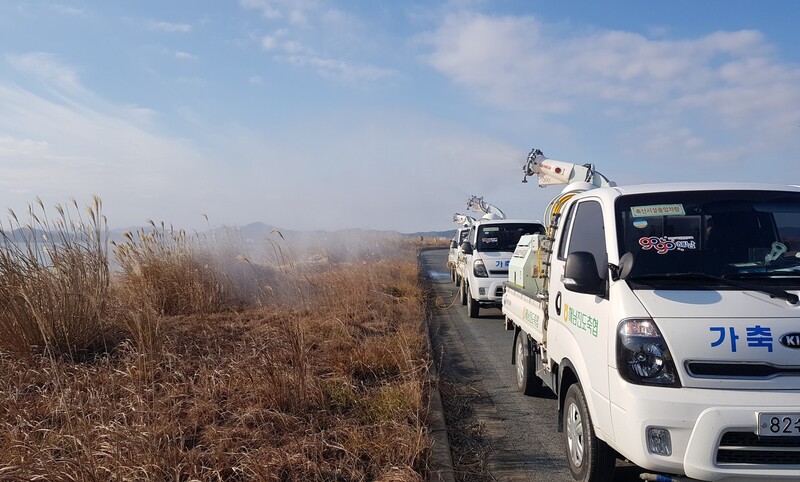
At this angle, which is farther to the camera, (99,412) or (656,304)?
(99,412)

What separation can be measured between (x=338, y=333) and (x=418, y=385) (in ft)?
9.01

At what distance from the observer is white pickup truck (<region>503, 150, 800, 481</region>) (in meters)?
2.94

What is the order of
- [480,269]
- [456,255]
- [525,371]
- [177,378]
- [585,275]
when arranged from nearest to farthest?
1. [585,275]
2. [177,378]
3. [525,371]
4. [480,269]
5. [456,255]

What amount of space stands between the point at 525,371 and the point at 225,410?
314 centimetres

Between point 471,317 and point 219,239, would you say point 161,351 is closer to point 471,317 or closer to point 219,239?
point 219,239

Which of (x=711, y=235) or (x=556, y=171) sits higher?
(x=556, y=171)

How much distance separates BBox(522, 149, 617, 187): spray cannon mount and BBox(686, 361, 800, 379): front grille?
19.9 feet

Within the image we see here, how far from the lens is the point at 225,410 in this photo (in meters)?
4.95

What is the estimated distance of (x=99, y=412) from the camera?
429 cm

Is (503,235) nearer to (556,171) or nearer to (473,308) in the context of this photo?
(473,308)

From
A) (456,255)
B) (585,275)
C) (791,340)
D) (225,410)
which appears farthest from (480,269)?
(791,340)

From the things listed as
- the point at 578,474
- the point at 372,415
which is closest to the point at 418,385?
the point at 372,415

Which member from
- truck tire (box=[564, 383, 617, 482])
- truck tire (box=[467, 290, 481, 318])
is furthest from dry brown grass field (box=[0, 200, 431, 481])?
truck tire (box=[467, 290, 481, 318])

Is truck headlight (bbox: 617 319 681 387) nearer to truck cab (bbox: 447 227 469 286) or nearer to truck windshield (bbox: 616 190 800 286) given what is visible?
truck windshield (bbox: 616 190 800 286)
